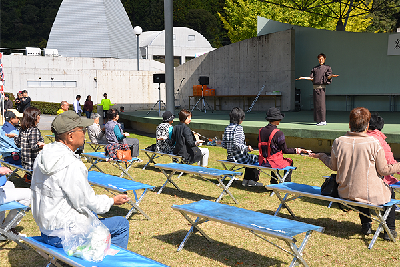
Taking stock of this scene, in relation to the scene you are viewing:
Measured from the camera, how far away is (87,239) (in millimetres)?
2930

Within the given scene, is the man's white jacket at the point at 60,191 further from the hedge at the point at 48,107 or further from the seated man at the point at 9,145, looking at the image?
the hedge at the point at 48,107

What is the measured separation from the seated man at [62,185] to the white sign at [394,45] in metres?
17.8

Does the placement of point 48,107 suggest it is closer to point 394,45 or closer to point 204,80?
point 204,80

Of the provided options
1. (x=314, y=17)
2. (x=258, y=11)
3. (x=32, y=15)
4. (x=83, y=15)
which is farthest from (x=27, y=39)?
(x=314, y=17)

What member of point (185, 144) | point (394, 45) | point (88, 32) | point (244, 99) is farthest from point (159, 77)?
point (88, 32)

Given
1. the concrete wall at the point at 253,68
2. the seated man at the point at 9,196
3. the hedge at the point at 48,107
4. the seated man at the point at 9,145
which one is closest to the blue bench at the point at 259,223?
the seated man at the point at 9,196

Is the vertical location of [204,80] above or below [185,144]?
above

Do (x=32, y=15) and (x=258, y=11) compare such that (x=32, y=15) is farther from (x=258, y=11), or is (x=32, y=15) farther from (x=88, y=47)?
(x=258, y=11)

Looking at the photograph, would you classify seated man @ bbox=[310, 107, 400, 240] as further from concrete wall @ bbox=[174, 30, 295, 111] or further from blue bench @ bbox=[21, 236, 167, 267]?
concrete wall @ bbox=[174, 30, 295, 111]

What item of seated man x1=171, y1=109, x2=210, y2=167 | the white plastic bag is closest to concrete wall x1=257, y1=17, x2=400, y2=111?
seated man x1=171, y1=109, x2=210, y2=167

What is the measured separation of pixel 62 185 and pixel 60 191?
6 cm

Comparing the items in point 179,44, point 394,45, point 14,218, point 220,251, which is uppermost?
point 179,44

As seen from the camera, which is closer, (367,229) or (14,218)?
(14,218)

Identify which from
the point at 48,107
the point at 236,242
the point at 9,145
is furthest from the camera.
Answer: the point at 48,107
